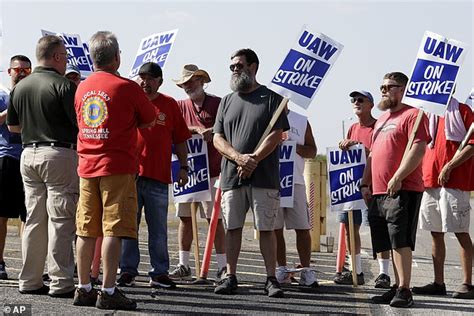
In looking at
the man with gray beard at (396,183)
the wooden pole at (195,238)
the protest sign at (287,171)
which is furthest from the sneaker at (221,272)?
the man with gray beard at (396,183)

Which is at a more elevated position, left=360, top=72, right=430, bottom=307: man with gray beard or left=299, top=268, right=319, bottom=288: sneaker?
left=360, top=72, right=430, bottom=307: man with gray beard

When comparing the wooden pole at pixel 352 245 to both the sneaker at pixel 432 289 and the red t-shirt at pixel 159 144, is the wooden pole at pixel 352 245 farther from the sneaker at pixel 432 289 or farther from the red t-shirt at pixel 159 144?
the red t-shirt at pixel 159 144

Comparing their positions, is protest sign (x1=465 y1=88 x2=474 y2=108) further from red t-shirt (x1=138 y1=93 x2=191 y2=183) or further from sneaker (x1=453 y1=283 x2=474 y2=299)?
red t-shirt (x1=138 y1=93 x2=191 y2=183)

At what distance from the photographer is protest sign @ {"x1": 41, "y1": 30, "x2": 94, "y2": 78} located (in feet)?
36.3

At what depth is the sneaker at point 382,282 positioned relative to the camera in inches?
396

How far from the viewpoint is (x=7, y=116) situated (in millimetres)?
8852

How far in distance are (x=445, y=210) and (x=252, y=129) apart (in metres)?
2.17

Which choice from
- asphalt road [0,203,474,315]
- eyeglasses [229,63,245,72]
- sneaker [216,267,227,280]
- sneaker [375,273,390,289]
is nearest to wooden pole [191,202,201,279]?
sneaker [216,267,227,280]

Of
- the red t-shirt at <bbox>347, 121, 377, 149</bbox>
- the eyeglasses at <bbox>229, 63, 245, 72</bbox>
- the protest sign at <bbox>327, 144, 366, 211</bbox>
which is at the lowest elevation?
the protest sign at <bbox>327, 144, 366, 211</bbox>

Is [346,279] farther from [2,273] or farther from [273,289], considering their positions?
[2,273]

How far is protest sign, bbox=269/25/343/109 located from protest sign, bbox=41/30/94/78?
8.42ft

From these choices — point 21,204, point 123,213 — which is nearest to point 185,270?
point 21,204

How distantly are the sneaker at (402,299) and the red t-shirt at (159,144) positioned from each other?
98.7 inches

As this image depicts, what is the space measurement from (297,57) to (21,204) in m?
3.10
